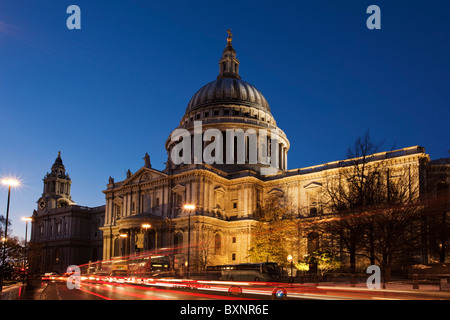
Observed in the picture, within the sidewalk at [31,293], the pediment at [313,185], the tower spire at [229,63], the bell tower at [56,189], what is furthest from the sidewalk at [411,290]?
the bell tower at [56,189]

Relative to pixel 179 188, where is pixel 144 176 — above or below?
above

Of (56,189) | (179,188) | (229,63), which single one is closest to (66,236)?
(56,189)

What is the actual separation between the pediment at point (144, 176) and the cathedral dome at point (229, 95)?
22.8 meters

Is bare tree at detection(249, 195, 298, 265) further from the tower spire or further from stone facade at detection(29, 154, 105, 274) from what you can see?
stone facade at detection(29, 154, 105, 274)

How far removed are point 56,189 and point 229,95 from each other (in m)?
55.3

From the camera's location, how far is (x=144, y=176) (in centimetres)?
7762

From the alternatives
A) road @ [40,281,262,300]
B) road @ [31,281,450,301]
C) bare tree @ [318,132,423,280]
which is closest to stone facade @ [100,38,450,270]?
bare tree @ [318,132,423,280]

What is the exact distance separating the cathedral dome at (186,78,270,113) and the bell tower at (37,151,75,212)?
44.0m

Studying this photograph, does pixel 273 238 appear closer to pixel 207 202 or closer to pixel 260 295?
pixel 207 202

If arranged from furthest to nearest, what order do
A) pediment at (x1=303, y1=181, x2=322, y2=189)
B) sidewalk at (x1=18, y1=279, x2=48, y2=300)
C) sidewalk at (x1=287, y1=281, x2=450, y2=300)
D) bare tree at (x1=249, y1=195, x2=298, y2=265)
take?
pediment at (x1=303, y1=181, x2=322, y2=189)
bare tree at (x1=249, y1=195, x2=298, y2=265)
sidewalk at (x1=287, y1=281, x2=450, y2=300)
sidewalk at (x1=18, y1=279, x2=48, y2=300)

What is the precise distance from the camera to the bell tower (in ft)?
375

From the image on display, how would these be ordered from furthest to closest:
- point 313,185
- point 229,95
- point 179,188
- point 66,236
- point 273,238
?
point 66,236
point 229,95
point 179,188
point 313,185
point 273,238
